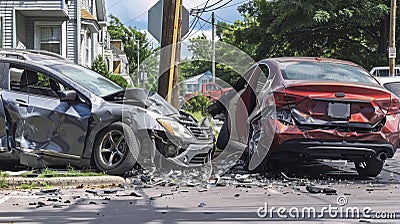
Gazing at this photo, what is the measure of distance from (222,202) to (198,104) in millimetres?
3670

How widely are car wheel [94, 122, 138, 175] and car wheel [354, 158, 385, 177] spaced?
3044 millimetres

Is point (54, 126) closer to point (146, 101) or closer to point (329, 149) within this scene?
point (146, 101)

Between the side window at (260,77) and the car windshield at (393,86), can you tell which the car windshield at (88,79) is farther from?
the car windshield at (393,86)

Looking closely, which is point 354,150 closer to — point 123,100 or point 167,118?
point 167,118

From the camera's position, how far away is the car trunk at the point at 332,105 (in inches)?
306

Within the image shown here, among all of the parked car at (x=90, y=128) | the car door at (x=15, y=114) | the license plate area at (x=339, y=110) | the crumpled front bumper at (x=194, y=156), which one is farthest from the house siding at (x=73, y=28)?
the license plate area at (x=339, y=110)

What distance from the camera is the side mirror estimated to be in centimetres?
819

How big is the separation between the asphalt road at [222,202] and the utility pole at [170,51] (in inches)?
102

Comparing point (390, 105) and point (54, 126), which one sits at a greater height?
point (390, 105)

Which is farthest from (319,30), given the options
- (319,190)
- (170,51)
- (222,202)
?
(222,202)

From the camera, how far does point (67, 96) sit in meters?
8.19

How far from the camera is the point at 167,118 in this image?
27.1 feet

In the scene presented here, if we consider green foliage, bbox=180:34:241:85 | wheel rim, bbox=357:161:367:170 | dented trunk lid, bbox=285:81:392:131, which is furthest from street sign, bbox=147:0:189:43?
wheel rim, bbox=357:161:367:170

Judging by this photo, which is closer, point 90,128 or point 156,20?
point 90,128
